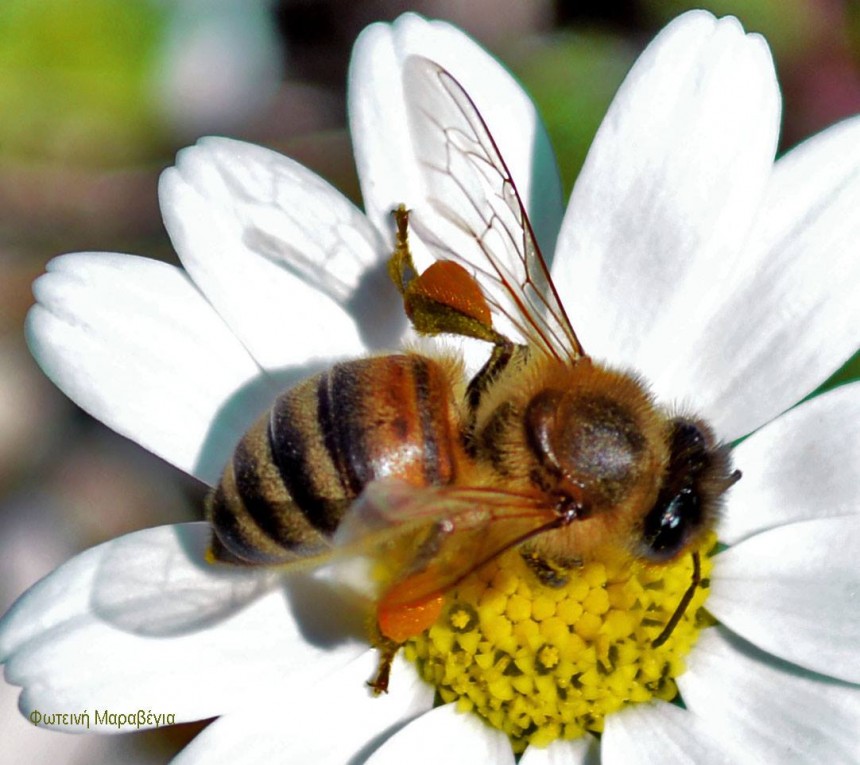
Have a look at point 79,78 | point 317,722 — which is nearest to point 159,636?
point 317,722

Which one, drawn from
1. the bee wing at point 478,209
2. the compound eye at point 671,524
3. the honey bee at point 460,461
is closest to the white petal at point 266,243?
the bee wing at point 478,209

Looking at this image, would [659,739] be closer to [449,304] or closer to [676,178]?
[449,304]

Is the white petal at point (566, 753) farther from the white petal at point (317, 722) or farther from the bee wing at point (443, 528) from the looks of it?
the bee wing at point (443, 528)

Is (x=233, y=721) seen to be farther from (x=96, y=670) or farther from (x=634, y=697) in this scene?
(x=634, y=697)

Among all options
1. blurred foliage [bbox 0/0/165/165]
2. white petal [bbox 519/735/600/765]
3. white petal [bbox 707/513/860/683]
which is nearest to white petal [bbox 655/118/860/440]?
white petal [bbox 707/513/860/683]

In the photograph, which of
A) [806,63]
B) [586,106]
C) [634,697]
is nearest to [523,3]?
[586,106]
